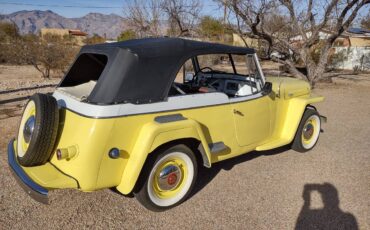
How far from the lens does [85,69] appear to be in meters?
4.08

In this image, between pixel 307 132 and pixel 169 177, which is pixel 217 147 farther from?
pixel 307 132

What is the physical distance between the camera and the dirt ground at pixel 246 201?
316 cm

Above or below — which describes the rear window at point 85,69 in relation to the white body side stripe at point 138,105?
above

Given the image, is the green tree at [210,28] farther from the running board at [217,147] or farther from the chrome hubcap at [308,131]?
the running board at [217,147]

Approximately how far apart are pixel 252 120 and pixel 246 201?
3.33 feet

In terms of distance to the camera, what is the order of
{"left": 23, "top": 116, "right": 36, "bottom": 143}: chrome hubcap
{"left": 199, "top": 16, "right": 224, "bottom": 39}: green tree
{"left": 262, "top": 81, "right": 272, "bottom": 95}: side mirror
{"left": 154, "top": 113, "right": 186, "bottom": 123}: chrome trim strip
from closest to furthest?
{"left": 154, "top": 113, "right": 186, "bottom": 123}: chrome trim strip < {"left": 23, "top": 116, "right": 36, "bottom": 143}: chrome hubcap < {"left": 262, "top": 81, "right": 272, "bottom": 95}: side mirror < {"left": 199, "top": 16, "right": 224, "bottom": 39}: green tree

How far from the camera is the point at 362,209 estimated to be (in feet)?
11.4

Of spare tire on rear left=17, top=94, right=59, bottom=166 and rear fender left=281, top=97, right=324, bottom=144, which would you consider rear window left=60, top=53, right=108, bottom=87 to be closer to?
spare tire on rear left=17, top=94, right=59, bottom=166

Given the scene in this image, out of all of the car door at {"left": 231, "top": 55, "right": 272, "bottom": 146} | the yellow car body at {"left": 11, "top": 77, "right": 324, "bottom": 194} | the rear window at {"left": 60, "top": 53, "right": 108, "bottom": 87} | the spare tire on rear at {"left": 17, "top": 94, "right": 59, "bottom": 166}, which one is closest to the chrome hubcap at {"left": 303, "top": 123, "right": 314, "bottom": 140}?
the car door at {"left": 231, "top": 55, "right": 272, "bottom": 146}

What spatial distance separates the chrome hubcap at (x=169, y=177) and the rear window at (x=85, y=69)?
1.51 metres

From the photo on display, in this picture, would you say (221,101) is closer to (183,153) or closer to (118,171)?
(183,153)

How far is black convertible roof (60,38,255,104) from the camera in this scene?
9.82ft

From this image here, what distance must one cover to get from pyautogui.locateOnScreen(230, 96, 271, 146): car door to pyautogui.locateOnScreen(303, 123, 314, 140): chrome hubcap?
41.2 inches

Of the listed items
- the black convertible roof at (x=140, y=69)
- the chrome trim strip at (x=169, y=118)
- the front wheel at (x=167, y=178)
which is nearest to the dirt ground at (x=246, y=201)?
the front wheel at (x=167, y=178)
